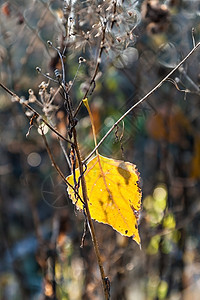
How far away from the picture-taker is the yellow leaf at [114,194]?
28.3 inches

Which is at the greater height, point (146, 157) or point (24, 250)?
point (146, 157)

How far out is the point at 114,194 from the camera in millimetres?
736

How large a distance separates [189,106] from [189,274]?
2.44ft

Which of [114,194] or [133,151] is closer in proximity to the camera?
[114,194]

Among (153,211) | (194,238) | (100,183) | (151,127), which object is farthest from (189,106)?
(100,183)

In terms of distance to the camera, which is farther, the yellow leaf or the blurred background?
the blurred background

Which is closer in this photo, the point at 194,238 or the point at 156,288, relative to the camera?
the point at 156,288

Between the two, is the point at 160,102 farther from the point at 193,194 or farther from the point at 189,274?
the point at 189,274

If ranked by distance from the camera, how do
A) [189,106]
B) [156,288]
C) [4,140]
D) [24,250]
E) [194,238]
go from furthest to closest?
[4,140]
[24,250]
[194,238]
[189,106]
[156,288]

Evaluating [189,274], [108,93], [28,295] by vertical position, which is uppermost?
[108,93]

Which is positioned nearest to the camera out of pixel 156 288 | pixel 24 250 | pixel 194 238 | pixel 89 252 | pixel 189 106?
pixel 89 252

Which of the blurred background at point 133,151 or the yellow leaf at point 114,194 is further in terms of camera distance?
the blurred background at point 133,151

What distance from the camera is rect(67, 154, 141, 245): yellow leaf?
72 centimetres

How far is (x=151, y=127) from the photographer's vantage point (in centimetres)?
201
